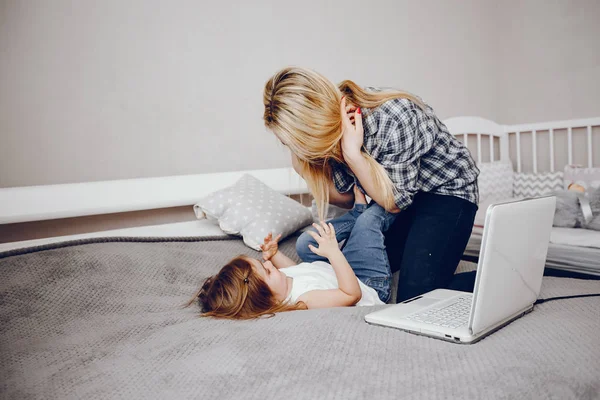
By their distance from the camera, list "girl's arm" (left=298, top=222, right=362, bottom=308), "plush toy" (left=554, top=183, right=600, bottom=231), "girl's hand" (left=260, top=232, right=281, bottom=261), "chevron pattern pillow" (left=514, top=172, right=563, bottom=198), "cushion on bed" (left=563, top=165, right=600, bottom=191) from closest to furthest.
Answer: "girl's arm" (left=298, top=222, right=362, bottom=308) → "girl's hand" (left=260, top=232, right=281, bottom=261) → "plush toy" (left=554, top=183, right=600, bottom=231) → "cushion on bed" (left=563, top=165, right=600, bottom=191) → "chevron pattern pillow" (left=514, top=172, right=563, bottom=198)

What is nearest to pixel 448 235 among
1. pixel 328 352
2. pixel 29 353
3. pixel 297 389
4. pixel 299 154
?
pixel 299 154

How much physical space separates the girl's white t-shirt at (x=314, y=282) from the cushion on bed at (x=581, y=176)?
1303 mm

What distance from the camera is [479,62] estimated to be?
268 cm

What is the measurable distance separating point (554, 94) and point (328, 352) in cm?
233

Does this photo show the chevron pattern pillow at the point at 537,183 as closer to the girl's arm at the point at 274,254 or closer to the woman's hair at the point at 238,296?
the girl's arm at the point at 274,254

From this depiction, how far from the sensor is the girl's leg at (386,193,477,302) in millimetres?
1207

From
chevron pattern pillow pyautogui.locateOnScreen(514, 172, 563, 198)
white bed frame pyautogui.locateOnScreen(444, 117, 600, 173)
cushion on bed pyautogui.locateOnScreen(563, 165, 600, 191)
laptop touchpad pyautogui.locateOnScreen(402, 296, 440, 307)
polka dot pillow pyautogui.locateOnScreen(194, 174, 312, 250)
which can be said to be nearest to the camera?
laptop touchpad pyautogui.locateOnScreen(402, 296, 440, 307)

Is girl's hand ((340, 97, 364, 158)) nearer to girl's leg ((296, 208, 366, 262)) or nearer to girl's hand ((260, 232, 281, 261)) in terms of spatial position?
girl's leg ((296, 208, 366, 262))

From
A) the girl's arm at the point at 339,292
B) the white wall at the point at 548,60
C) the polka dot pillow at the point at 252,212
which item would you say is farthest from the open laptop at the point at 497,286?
the white wall at the point at 548,60

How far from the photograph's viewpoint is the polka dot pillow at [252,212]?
1.47 meters

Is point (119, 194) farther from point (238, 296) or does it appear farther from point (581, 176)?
point (581, 176)

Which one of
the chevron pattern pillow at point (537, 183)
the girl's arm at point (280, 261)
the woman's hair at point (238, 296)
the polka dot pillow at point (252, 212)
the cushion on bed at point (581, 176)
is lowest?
Result: the chevron pattern pillow at point (537, 183)

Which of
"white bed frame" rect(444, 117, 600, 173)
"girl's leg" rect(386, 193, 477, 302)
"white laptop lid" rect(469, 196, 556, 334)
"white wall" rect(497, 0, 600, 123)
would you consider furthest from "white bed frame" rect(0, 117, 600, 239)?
"white laptop lid" rect(469, 196, 556, 334)

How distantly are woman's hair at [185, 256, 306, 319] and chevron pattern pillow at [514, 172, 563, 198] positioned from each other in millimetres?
A: 1613
